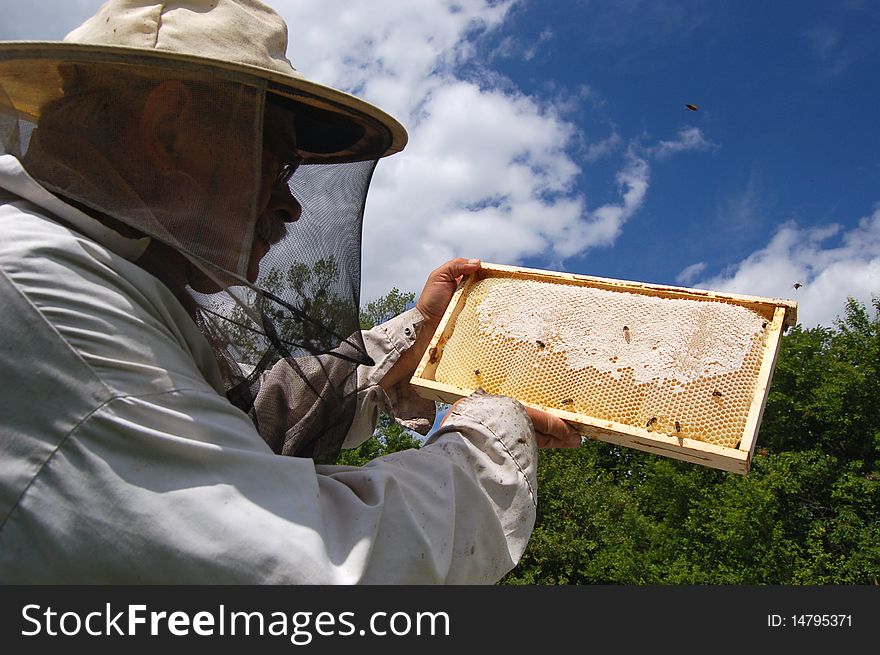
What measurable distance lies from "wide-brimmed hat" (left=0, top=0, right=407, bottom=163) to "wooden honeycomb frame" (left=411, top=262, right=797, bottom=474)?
1.33m

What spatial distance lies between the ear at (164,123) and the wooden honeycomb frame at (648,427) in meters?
1.54

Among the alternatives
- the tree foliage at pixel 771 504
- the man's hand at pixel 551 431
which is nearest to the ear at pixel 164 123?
the man's hand at pixel 551 431

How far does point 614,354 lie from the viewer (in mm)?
3205

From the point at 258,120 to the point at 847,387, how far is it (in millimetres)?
24357

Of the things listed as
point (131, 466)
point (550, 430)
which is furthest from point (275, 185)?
point (550, 430)

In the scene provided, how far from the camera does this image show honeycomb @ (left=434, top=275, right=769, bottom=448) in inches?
114

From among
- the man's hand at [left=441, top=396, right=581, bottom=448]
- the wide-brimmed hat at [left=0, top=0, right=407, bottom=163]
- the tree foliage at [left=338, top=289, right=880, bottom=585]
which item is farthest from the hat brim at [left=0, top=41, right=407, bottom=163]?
the tree foliage at [left=338, top=289, right=880, bottom=585]

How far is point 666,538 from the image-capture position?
73.7 ft

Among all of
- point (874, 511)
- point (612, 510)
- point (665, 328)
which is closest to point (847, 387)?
point (874, 511)

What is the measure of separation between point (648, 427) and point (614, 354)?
450mm

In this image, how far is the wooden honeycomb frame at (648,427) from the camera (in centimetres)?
272

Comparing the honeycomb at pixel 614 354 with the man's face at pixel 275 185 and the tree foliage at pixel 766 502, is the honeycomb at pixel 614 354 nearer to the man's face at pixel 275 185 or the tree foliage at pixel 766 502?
the man's face at pixel 275 185

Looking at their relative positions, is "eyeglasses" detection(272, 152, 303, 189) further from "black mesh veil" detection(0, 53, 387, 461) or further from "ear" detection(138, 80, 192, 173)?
"ear" detection(138, 80, 192, 173)

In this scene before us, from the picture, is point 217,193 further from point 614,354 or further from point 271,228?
point 614,354
